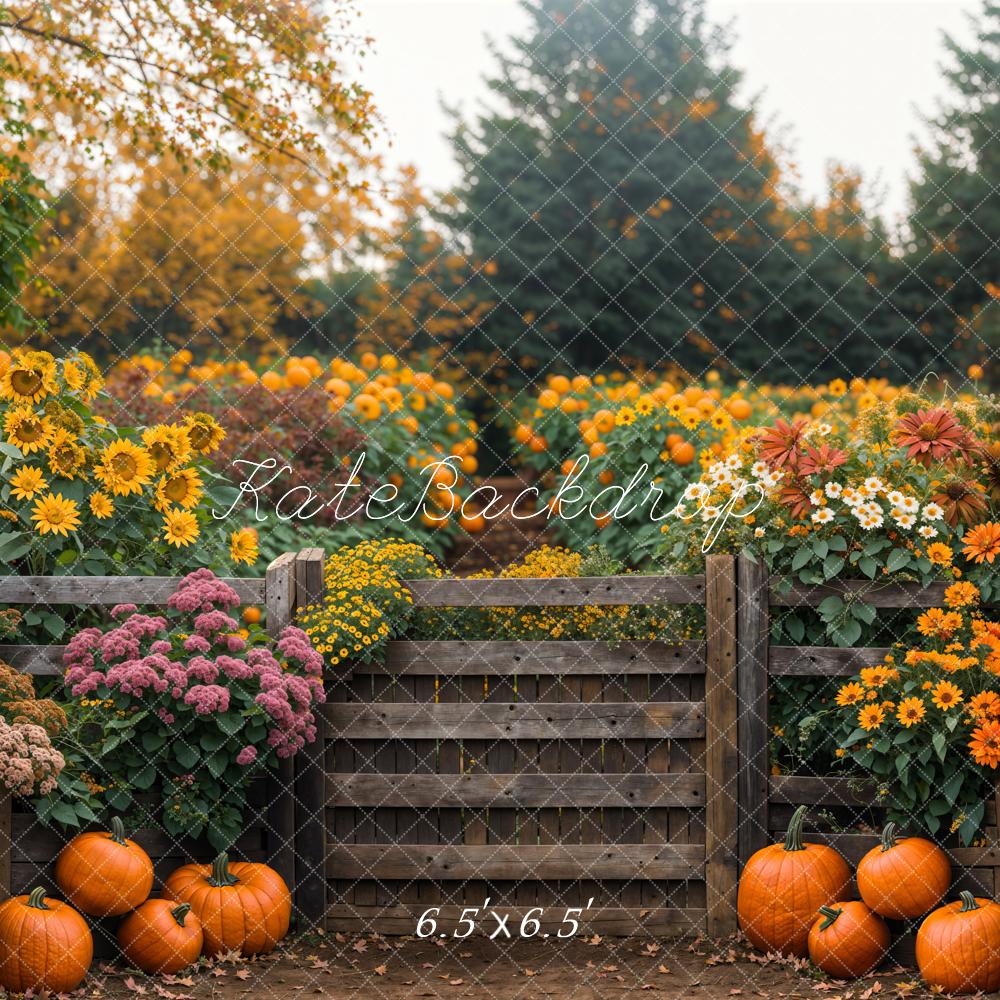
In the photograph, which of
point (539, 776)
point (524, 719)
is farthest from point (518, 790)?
point (524, 719)

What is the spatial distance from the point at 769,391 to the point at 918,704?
625 cm

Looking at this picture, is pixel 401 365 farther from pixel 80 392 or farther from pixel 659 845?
pixel 659 845

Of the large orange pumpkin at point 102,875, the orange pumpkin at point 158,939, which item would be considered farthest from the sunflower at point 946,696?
the large orange pumpkin at point 102,875

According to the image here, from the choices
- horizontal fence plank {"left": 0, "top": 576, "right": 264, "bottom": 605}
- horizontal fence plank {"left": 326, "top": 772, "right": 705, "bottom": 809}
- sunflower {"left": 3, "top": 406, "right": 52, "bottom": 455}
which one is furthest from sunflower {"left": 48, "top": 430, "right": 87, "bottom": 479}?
horizontal fence plank {"left": 326, "top": 772, "right": 705, "bottom": 809}

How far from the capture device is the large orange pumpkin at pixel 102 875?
394cm

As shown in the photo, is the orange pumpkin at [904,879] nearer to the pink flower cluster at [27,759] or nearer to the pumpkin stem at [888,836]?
the pumpkin stem at [888,836]

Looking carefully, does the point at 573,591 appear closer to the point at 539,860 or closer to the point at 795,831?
the point at 539,860

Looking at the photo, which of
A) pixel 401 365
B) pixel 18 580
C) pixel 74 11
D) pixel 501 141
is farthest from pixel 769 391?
pixel 18 580

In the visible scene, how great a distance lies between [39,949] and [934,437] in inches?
135

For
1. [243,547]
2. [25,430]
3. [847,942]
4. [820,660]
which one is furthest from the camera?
[243,547]

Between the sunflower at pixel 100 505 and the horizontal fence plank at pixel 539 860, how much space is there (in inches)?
59.3

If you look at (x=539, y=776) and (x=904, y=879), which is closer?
(x=904, y=879)

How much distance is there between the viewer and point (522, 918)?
448cm

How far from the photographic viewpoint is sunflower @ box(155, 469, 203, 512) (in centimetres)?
473
